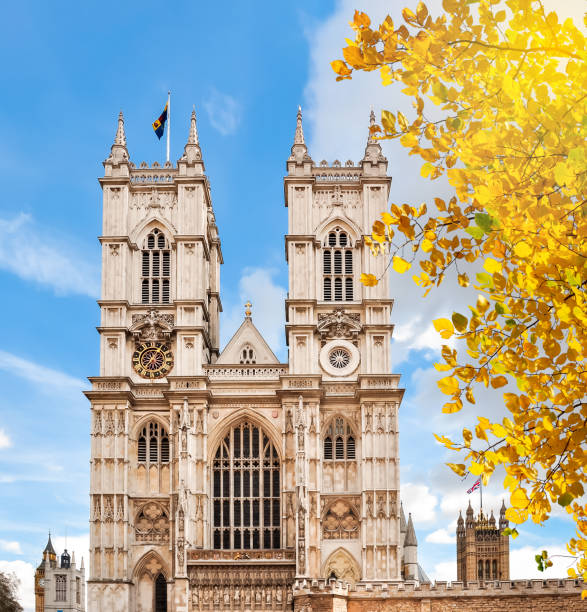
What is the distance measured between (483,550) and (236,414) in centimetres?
6967

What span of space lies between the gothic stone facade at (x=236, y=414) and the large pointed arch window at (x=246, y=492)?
7 centimetres

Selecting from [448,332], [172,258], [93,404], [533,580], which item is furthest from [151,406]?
[448,332]

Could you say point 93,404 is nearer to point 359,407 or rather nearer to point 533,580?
point 359,407

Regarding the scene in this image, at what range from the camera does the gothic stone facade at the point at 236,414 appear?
48.0 metres

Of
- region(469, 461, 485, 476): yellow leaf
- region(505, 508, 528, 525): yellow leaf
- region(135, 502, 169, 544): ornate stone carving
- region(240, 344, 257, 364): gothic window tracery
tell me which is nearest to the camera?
region(469, 461, 485, 476): yellow leaf

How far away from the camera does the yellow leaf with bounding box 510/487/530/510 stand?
8797 millimetres

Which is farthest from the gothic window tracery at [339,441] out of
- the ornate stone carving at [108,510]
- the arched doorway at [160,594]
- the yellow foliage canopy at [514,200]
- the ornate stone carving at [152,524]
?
the yellow foliage canopy at [514,200]

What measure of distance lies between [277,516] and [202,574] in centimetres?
473

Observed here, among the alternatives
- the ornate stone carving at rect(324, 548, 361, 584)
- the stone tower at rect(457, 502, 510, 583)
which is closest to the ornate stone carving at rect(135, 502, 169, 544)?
the ornate stone carving at rect(324, 548, 361, 584)

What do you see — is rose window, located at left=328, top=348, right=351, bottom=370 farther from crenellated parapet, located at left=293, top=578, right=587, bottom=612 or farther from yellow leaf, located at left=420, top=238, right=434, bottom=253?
yellow leaf, located at left=420, top=238, right=434, bottom=253

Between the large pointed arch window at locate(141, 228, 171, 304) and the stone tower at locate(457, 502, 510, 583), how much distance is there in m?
67.1

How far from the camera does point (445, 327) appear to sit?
27.8 feet

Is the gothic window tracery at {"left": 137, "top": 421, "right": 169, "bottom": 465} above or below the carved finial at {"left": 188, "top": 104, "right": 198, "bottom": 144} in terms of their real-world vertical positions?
below

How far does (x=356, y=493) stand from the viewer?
49.5m
